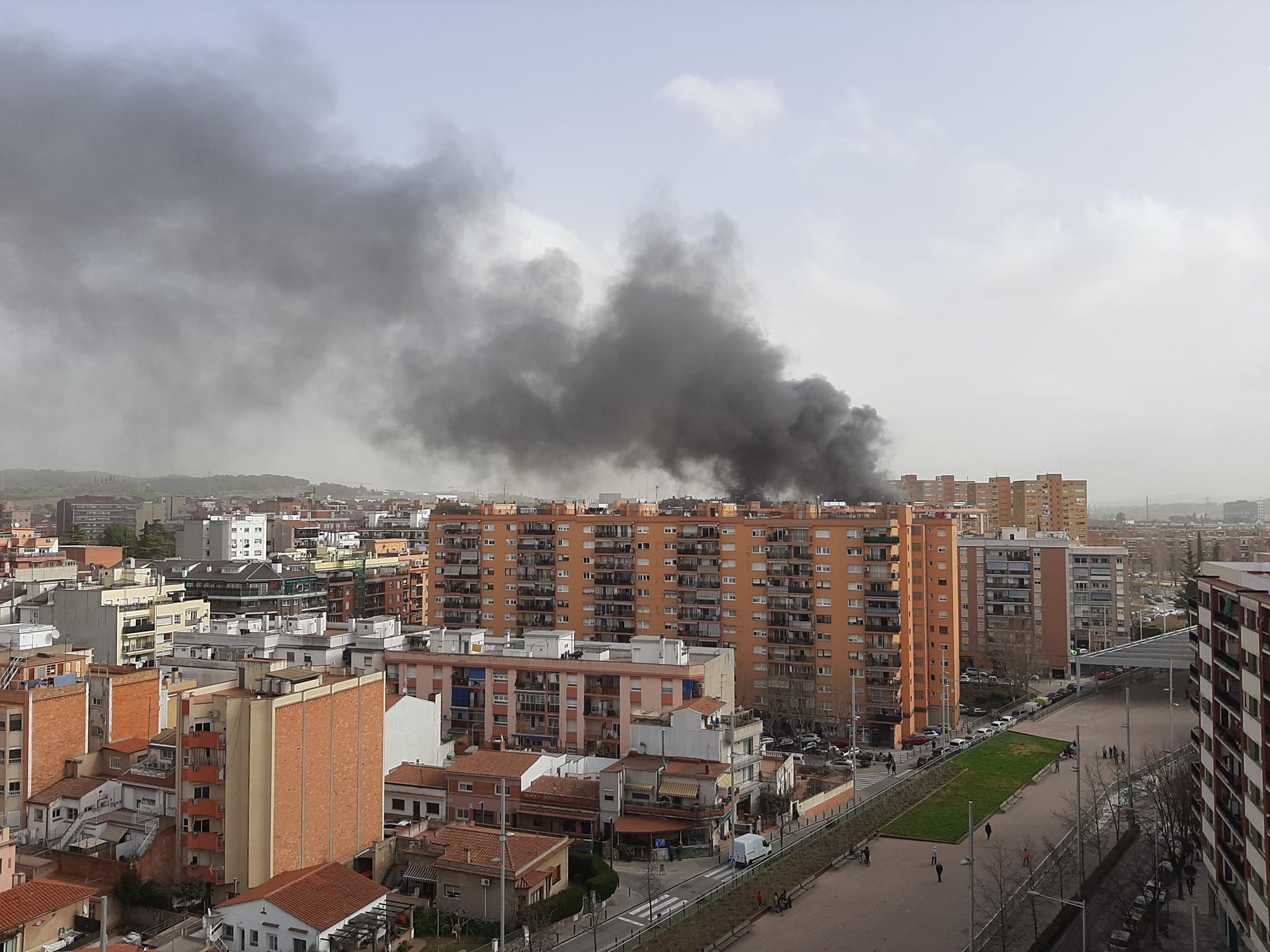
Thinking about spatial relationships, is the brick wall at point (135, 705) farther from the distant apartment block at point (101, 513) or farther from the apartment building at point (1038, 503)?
the distant apartment block at point (101, 513)

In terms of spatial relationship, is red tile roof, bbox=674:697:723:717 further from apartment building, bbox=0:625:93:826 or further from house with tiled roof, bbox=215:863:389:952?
apartment building, bbox=0:625:93:826

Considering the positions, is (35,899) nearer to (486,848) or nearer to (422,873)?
(422,873)

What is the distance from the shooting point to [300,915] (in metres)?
19.1

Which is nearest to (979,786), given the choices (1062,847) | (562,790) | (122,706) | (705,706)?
(1062,847)

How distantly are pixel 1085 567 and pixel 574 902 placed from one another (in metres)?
46.4

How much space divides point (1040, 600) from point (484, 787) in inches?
1585

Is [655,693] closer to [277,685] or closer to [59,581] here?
[277,685]

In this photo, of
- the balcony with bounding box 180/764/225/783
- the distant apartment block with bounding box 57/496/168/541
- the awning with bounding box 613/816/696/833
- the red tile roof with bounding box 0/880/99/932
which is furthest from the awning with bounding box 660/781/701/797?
the distant apartment block with bounding box 57/496/168/541

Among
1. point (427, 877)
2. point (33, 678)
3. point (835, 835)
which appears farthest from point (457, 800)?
point (33, 678)

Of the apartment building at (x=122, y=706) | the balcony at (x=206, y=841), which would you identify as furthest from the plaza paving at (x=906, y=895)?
the apartment building at (x=122, y=706)

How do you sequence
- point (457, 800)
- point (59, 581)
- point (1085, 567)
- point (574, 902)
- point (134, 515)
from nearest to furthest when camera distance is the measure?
point (574, 902)
point (457, 800)
point (59, 581)
point (1085, 567)
point (134, 515)

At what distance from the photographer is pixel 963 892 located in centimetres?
2295

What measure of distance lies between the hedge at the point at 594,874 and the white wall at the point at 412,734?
6.40 m

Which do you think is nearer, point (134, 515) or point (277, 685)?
point (277, 685)
